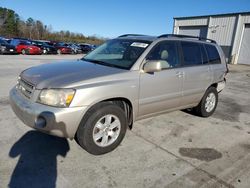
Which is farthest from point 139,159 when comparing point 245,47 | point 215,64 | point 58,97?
point 245,47

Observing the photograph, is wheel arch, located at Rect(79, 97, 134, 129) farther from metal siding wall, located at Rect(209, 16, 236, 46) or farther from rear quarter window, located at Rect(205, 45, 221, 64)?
metal siding wall, located at Rect(209, 16, 236, 46)

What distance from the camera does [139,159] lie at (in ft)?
10.6

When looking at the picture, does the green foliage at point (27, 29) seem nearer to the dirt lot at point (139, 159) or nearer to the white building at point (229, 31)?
the white building at point (229, 31)

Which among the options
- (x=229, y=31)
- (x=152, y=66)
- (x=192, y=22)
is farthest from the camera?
(x=192, y=22)

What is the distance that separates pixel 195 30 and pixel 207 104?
23.3 metres

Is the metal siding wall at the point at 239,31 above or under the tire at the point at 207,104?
above

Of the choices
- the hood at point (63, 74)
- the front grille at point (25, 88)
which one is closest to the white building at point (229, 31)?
the hood at point (63, 74)

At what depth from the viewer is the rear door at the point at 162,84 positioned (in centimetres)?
366

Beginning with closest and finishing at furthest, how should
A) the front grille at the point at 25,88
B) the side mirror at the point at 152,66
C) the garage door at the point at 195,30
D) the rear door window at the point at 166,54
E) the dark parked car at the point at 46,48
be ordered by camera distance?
1. the front grille at the point at 25,88
2. the side mirror at the point at 152,66
3. the rear door window at the point at 166,54
4. the dark parked car at the point at 46,48
5. the garage door at the point at 195,30

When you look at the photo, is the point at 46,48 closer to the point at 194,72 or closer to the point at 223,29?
the point at 223,29

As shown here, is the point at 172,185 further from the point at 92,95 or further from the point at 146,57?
the point at 146,57

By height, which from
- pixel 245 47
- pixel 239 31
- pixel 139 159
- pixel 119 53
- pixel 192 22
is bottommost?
pixel 139 159

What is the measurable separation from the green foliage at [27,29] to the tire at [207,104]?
56458 millimetres

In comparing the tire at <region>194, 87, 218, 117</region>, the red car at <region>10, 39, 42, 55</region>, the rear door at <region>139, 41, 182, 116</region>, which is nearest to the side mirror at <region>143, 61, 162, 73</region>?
the rear door at <region>139, 41, 182, 116</region>
